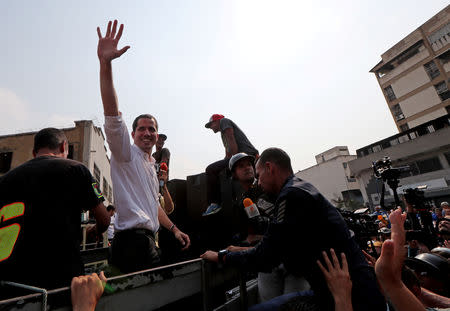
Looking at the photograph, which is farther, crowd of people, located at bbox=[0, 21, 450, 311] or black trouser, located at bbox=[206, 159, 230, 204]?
black trouser, located at bbox=[206, 159, 230, 204]

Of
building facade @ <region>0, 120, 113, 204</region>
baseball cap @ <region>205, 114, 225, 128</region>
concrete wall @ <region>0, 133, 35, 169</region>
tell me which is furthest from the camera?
concrete wall @ <region>0, 133, 35, 169</region>

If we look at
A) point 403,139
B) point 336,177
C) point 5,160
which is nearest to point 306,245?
point 5,160

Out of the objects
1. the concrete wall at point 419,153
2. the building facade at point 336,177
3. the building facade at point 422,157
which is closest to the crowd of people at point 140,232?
the building facade at point 422,157

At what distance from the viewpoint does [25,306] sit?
2.43ft

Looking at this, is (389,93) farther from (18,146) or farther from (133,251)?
(18,146)

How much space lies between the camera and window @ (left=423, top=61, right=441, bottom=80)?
101 ft

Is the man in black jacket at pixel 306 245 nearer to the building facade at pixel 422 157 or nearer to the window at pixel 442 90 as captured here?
the building facade at pixel 422 157

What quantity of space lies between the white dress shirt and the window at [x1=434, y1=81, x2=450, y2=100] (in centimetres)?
4072

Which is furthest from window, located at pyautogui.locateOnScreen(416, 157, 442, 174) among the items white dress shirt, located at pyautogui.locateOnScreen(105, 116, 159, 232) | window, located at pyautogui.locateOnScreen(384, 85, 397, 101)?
white dress shirt, located at pyautogui.locateOnScreen(105, 116, 159, 232)

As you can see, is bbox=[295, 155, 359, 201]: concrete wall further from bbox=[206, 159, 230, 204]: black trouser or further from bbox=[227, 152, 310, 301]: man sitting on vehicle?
bbox=[227, 152, 310, 301]: man sitting on vehicle

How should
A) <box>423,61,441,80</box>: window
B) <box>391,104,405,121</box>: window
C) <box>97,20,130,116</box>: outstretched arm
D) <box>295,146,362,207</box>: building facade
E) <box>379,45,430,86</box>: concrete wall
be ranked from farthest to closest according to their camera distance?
<box>295,146,362,207</box>: building facade
<box>391,104,405,121</box>: window
<box>379,45,430,86</box>: concrete wall
<box>423,61,441,80</box>: window
<box>97,20,130,116</box>: outstretched arm

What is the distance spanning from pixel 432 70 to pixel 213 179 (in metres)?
40.5

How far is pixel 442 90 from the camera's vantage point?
30.6 m

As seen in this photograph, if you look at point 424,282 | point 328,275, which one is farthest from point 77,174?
point 424,282
